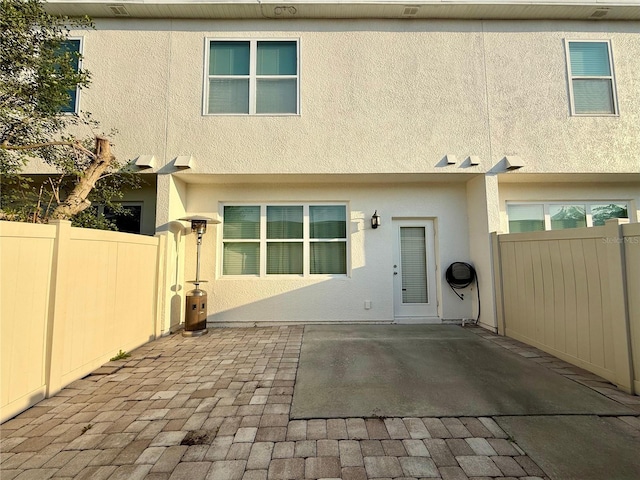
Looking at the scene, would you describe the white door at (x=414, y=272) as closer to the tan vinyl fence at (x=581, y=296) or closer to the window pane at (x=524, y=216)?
the tan vinyl fence at (x=581, y=296)

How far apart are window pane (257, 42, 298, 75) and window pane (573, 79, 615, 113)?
580 cm

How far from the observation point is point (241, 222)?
6.10m

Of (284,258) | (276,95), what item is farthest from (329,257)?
(276,95)

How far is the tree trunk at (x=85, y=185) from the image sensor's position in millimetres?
4055

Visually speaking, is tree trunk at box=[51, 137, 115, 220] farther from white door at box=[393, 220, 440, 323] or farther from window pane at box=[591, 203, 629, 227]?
window pane at box=[591, 203, 629, 227]

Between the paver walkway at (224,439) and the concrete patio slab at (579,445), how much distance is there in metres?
0.13

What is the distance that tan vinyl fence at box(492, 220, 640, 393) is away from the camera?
10.0 ft

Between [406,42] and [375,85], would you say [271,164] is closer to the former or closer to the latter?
[375,85]

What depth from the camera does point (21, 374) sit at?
268 centimetres

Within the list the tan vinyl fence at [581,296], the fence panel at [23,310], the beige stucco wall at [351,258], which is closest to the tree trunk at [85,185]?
the fence panel at [23,310]

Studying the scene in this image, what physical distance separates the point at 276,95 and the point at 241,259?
354 centimetres

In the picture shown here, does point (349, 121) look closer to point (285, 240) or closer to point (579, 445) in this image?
point (285, 240)

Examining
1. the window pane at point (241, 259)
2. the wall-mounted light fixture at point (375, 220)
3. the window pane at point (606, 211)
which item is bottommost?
the window pane at point (241, 259)

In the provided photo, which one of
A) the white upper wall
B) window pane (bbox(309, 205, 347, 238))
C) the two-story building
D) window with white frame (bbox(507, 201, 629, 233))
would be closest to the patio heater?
the two-story building
